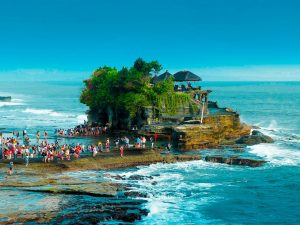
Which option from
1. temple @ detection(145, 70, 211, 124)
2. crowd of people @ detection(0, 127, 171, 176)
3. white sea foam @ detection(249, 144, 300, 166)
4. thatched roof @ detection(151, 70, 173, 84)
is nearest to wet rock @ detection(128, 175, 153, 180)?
crowd of people @ detection(0, 127, 171, 176)

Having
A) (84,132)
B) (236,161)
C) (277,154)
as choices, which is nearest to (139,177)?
(236,161)

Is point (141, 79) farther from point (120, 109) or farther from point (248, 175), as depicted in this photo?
point (248, 175)

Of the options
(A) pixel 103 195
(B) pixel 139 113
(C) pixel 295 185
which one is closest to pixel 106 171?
(A) pixel 103 195

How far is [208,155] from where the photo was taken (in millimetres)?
51844

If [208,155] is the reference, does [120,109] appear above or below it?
above

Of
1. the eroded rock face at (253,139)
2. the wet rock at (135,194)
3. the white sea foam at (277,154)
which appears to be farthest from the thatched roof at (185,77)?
the wet rock at (135,194)

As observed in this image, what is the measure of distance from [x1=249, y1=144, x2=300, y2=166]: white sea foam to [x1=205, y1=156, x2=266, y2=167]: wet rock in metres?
2.27

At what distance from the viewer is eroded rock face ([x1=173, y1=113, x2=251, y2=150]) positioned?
55219 millimetres

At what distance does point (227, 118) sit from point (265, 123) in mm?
31033

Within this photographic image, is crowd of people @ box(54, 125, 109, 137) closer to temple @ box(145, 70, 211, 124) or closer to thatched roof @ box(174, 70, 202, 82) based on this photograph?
temple @ box(145, 70, 211, 124)

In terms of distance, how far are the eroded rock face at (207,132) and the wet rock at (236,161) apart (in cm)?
597

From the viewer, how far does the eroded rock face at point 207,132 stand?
55.2 metres

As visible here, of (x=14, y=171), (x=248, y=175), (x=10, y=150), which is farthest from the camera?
(x=10, y=150)

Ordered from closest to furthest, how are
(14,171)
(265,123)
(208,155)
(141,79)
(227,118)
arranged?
1. (14,171)
2. (208,155)
3. (227,118)
4. (141,79)
5. (265,123)
